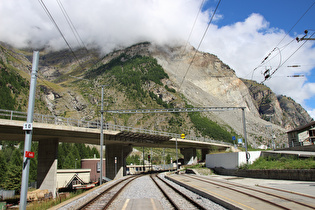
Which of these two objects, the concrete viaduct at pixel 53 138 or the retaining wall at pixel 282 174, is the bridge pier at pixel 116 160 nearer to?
the concrete viaduct at pixel 53 138

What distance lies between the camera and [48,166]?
113ft

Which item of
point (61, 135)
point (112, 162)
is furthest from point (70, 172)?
point (61, 135)

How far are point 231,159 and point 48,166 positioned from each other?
25983mm

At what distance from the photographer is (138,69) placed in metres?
190

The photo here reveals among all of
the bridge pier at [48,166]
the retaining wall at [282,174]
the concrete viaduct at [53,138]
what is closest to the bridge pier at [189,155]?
the concrete viaduct at [53,138]

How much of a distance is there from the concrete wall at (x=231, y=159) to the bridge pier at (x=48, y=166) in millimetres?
24617

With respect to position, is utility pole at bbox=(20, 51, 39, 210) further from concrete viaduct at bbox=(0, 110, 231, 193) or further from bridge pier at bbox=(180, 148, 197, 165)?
bridge pier at bbox=(180, 148, 197, 165)

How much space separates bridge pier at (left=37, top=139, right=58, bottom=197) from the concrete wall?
24.6 m

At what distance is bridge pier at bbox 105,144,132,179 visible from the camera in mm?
47344

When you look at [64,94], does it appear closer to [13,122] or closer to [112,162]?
[112,162]

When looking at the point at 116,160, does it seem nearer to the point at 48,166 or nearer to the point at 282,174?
the point at 48,166

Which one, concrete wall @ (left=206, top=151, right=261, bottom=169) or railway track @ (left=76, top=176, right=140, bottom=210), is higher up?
concrete wall @ (left=206, top=151, right=261, bottom=169)

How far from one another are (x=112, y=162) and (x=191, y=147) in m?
36.4

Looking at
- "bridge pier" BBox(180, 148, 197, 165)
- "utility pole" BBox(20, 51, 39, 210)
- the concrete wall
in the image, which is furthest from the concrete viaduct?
"bridge pier" BBox(180, 148, 197, 165)
